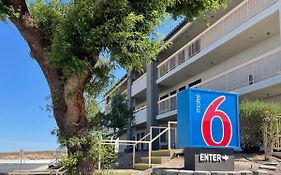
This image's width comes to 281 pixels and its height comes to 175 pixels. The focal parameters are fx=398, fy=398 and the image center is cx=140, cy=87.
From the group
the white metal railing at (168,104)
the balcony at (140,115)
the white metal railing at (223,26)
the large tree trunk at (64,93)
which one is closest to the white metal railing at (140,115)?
the balcony at (140,115)

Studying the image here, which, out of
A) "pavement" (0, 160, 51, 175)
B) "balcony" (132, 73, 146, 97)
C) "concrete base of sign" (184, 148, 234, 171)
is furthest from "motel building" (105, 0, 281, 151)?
"pavement" (0, 160, 51, 175)

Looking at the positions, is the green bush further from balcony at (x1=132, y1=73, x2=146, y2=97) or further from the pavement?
balcony at (x1=132, y1=73, x2=146, y2=97)

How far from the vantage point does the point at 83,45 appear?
6.36 metres

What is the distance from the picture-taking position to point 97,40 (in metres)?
6.33

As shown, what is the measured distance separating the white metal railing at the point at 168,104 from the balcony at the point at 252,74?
3.97 meters

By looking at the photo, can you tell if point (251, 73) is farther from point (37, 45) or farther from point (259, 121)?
point (37, 45)

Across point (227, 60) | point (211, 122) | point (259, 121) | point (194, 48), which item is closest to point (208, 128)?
point (211, 122)

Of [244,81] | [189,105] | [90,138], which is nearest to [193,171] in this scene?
[189,105]

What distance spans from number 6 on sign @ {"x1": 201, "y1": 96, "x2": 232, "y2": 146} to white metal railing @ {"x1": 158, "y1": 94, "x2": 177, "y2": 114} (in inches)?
581

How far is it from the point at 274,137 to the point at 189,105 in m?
4.83

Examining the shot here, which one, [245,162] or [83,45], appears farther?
[245,162]

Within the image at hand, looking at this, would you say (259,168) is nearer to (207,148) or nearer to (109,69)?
(207,148)

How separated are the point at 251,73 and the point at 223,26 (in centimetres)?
363

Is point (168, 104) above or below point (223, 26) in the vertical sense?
below
